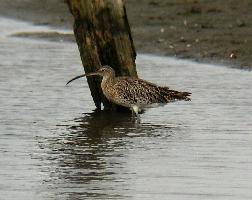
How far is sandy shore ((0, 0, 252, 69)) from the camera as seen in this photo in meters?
21.6

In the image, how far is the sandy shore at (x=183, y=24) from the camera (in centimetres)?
2156

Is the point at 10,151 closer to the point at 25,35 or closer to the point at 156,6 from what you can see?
the point at 25,35

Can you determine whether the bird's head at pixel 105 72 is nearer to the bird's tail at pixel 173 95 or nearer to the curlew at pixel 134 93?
the curlew at pixel 134 93

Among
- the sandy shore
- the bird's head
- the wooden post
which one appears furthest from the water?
the sandy shore

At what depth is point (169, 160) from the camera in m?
12.2

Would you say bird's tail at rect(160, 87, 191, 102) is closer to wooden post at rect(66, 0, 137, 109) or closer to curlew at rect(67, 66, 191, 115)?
curlew at rect(67, 66, 191, 115)

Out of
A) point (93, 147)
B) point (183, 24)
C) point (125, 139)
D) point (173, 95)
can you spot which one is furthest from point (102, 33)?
point (183, 24)

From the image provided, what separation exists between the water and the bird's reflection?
0.03 feet

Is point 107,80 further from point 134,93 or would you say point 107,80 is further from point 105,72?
point 134,93

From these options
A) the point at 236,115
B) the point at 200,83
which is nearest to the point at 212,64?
the point at 200,83

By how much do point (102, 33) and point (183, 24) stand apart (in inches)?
398

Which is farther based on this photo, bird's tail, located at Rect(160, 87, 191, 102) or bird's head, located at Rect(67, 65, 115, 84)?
bird's tail, located at Rect(160, 87, 191, 102)

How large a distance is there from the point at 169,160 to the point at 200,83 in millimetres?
6085

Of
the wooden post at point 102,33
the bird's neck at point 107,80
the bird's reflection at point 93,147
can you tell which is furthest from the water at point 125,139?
the wooden post at point 102,33
